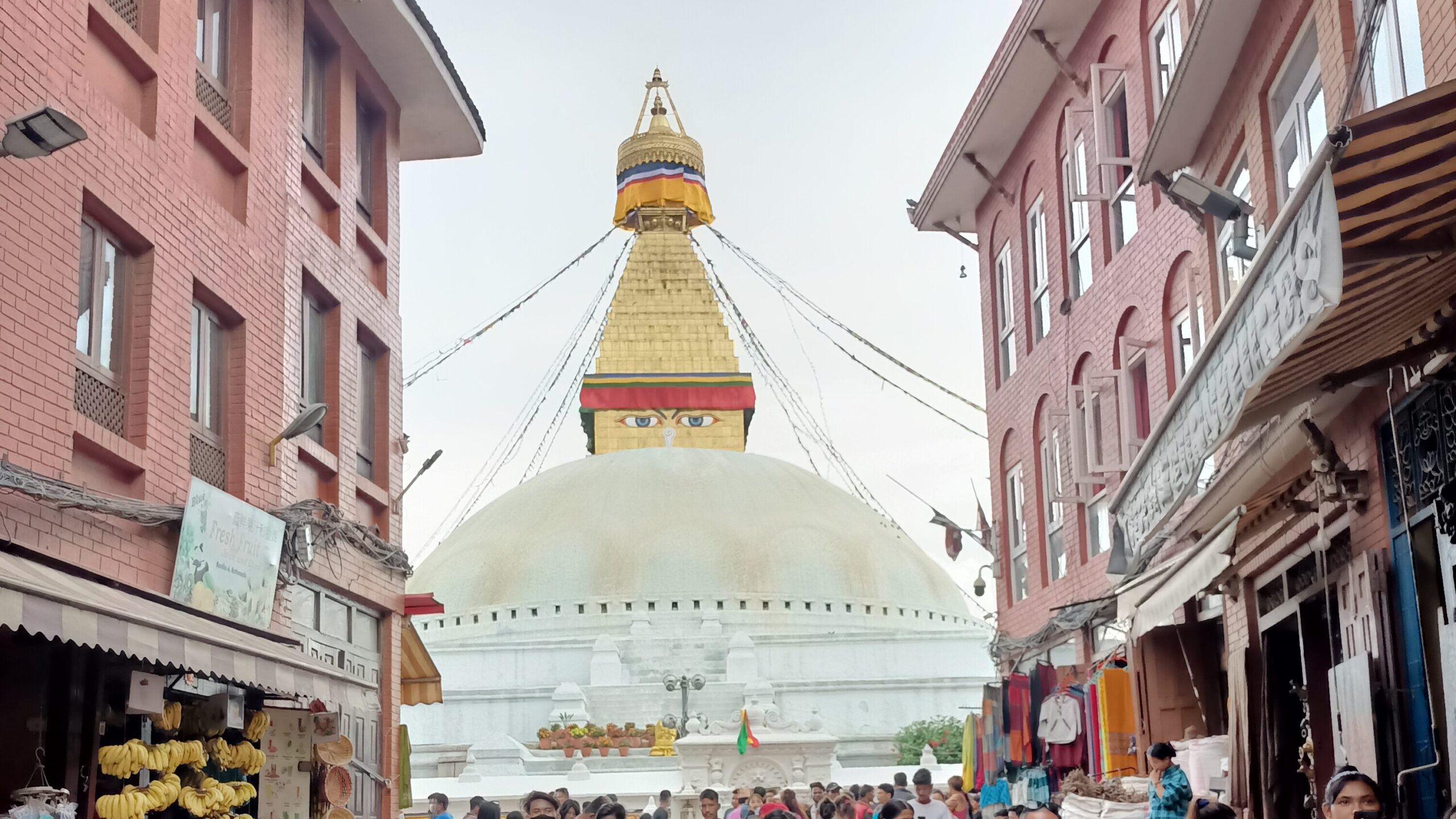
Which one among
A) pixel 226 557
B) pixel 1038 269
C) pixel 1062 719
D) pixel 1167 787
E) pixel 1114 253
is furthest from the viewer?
pixel 1038 269

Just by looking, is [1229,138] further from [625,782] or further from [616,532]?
[616,532]

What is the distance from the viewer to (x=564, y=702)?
42.0 m

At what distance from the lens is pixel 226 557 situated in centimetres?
1317

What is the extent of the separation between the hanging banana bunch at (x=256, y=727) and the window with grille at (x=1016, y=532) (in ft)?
39.8

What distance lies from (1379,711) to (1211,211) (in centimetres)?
422

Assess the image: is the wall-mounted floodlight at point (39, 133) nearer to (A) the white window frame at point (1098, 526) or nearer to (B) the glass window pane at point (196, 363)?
(B) the glass window pane at point (196, 363)

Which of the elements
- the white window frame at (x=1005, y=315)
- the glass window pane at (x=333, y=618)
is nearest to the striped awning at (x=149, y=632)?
the glass window pane at (x=333, y=618)

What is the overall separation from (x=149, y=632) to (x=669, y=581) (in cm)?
3809

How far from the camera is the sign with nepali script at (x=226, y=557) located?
12492 mm

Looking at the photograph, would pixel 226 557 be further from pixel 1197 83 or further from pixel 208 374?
pixel 1197 83

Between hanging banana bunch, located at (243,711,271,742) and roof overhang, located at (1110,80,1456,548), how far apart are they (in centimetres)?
658

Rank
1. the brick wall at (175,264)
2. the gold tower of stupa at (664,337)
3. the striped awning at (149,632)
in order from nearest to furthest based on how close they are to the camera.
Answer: the striped awning at (149,632) < the brick wall at (175,264) < the gold tower of stupa at (664,337)

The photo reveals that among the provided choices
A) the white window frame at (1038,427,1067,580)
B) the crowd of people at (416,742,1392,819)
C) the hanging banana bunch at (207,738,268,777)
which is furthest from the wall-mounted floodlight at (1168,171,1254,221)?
the hanging banana bunch at (207,738,268,777)

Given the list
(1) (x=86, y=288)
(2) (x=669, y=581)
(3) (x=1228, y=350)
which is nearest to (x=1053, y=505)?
(1) (x=86, y=288)
